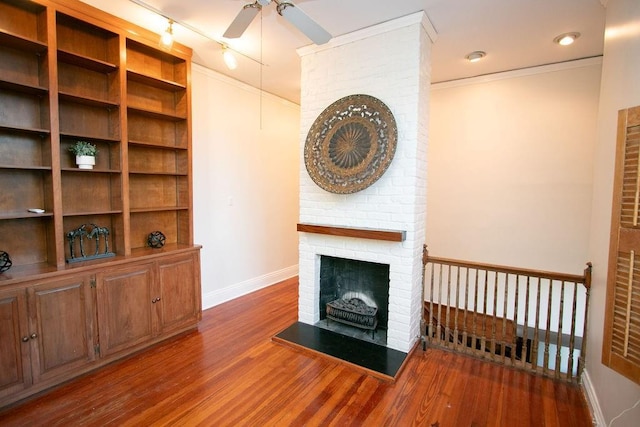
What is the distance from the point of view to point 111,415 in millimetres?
1970

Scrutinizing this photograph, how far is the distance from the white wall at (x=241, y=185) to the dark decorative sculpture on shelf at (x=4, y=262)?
160 centimetres

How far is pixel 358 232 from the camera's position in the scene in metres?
2.71

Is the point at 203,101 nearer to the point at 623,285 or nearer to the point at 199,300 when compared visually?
the point at 199,300

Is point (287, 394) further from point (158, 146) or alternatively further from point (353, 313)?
point (158, 146)

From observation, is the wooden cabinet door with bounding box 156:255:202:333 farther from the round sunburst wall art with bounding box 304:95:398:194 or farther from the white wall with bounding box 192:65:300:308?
the round sunburst wall art with bounding box 304:95:398:194

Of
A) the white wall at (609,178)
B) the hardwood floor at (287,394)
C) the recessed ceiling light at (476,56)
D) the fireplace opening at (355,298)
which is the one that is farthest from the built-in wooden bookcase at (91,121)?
the white wall at (609,178)

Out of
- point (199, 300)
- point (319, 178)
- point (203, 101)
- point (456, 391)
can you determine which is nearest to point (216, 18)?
point (203, 101)

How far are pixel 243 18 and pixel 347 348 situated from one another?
2.61m

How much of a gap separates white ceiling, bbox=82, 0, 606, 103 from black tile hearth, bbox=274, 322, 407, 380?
109 inches

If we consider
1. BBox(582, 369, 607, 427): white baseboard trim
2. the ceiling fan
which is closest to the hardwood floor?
BBox(582, 369, 607, 427): white baseboard trim

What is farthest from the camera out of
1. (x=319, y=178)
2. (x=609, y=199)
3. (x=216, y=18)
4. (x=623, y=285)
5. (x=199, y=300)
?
(x=199, y=300)

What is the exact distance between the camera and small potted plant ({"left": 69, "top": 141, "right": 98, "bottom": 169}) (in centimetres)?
244

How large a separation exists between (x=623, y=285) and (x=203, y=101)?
3.79 metres

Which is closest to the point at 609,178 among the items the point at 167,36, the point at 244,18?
the point at 244,18
